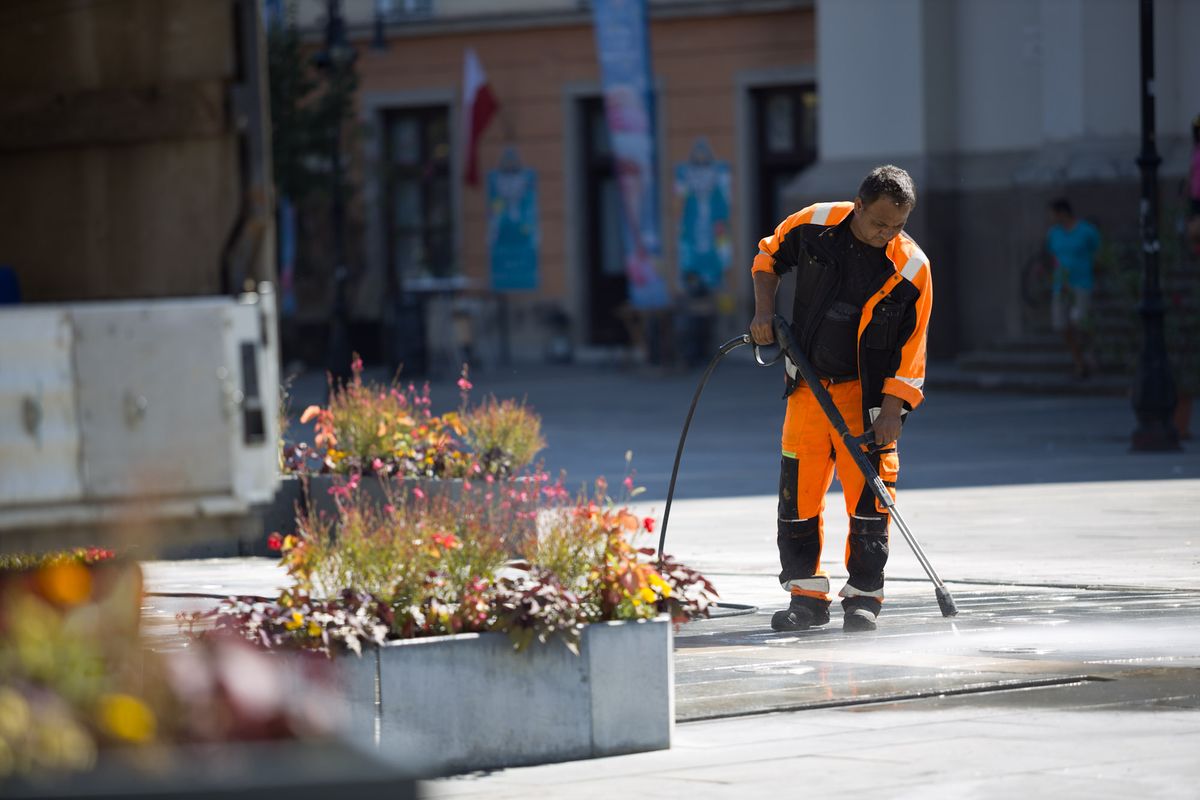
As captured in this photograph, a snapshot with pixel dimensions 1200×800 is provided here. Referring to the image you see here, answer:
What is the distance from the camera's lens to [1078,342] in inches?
979

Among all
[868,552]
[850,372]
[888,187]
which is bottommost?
[868,552]

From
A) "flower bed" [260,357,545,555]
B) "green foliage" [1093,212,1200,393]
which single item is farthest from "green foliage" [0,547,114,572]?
"green foliage" [1093,212,1200,393]

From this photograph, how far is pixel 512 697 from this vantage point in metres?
6.94

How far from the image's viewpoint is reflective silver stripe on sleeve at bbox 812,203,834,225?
9758 millimetres

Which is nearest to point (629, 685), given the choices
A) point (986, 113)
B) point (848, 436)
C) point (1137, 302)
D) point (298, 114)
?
point (848, 436)

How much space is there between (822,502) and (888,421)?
1.71ft

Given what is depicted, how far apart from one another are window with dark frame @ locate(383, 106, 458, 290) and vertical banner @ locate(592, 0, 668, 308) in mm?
6061

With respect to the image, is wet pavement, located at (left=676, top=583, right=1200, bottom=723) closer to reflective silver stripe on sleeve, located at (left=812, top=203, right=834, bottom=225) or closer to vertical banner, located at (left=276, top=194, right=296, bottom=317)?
reflective silver stripe on sleeve, located at (left=812, top=203, right=834, bottom=225)

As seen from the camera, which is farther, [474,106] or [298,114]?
[474,106]

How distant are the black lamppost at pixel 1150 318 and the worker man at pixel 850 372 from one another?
8715 mm

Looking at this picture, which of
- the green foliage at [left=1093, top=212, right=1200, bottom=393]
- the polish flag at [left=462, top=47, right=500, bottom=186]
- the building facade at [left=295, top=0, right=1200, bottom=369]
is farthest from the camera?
the polish flag at [left=462, top=47, right=500, bottom=186]

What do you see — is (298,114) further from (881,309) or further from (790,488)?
(881,309)

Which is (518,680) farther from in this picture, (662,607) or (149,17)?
(149,17)

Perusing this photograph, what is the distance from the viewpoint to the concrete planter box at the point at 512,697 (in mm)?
6793
